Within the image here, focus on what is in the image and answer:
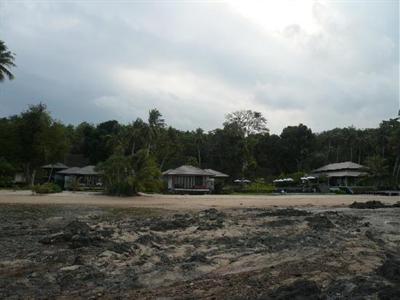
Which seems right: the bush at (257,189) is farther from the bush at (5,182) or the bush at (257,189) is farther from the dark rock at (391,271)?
the dark rock at (391,271)

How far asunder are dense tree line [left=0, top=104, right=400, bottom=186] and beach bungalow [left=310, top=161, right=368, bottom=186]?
231 cm

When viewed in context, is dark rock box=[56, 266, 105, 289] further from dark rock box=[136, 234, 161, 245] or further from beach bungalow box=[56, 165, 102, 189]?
beach bungalow box=[56, 165, 102, 189]

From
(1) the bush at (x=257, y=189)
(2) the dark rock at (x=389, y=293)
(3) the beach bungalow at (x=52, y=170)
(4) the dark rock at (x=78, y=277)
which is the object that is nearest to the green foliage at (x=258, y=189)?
(1) the bush at (x=257, y=189)

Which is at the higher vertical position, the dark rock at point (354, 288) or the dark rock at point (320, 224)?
the dark rock at point (320, 224)

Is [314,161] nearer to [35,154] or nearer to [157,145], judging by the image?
[157,145]

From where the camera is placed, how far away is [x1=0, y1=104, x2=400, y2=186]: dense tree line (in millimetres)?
59594

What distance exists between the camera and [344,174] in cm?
7388

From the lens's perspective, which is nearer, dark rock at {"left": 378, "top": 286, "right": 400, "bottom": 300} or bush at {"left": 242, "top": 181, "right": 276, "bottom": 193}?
dark rock at {"left": 378, "top": 286, "right": 400, "bottom": 300}

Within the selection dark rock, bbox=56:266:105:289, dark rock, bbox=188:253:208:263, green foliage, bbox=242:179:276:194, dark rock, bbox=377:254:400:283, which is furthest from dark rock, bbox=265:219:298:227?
green foliage, bbox=242:179:276:194

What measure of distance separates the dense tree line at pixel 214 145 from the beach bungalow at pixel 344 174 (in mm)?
2309

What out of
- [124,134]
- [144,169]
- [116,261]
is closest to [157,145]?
[124,134]

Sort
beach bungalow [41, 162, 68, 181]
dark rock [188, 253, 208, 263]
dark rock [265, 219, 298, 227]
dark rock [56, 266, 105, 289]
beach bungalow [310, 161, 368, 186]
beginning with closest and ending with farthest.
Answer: dark rock [56, 266, 105, 289]
dark rock [188, 253, 208, 263]
dark rock [265, 219, 298, 227]
beach bungalow [310, 161, 368, 186]
beach bungalow [41, 162, 68, 181]

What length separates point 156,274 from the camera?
32.4 ft

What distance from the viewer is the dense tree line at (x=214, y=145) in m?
59.6
